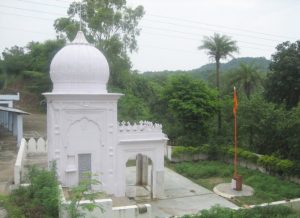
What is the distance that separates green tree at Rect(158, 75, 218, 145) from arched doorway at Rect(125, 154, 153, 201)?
6.13 meters

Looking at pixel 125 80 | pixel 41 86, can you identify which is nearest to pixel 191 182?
pixel 125 80

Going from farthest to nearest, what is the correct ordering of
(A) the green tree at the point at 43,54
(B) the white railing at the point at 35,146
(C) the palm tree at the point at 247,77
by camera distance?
1. (A) the green tree at the point at 43,54
2. (C) the palm tree at the point at 247,77
3. (B) the white railing at the point at 35,146

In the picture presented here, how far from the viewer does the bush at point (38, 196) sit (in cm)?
1095

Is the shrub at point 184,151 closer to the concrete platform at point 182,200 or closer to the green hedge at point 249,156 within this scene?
the green hedge at point 249,156

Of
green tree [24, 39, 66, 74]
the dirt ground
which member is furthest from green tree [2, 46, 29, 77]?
the dirt ground

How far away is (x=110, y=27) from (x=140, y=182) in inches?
671

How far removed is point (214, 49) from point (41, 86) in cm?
2134

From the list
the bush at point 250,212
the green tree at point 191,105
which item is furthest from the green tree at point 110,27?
the bush at point 250,212

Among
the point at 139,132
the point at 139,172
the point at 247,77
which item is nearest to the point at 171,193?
the point at 139,172

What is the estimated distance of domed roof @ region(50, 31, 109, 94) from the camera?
15.4 meters

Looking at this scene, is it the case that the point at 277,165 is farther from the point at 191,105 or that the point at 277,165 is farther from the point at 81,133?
the point at 81,133

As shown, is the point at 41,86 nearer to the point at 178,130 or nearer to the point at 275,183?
the point at 178,130

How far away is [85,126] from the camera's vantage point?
1539 centimetres

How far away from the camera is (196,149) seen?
24.6 metres
